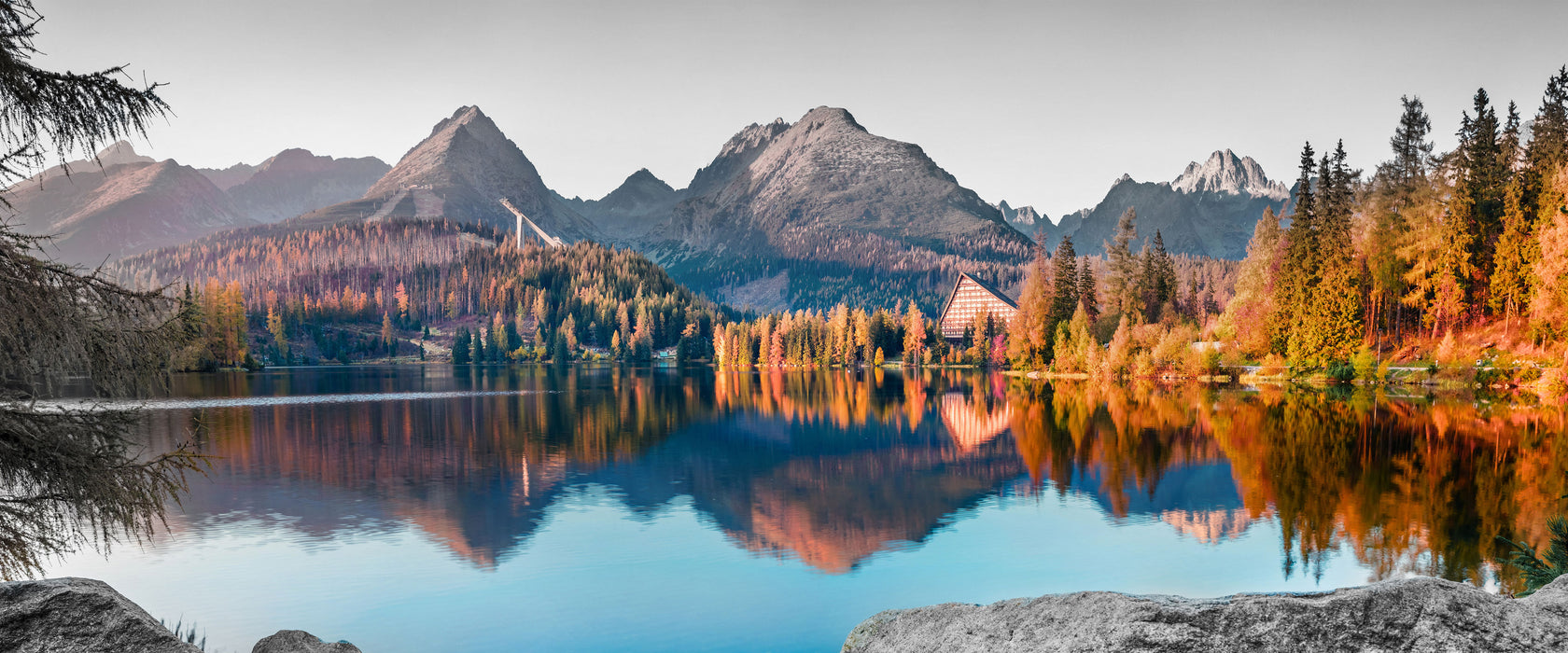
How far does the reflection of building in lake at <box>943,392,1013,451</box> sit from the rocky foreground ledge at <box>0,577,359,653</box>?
38274 mm

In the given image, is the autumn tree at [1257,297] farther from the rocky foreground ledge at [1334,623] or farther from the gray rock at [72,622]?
the gray rock at [72,622]

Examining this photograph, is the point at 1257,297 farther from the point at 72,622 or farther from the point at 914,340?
the point at 72,622

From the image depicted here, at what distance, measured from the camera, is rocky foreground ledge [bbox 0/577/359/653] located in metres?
5.93

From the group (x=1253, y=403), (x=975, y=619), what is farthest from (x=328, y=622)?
(x=1253, y=403)

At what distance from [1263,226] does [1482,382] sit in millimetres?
32276

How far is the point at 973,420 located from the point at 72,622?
170 feet

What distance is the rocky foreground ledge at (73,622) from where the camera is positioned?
19.4 feet

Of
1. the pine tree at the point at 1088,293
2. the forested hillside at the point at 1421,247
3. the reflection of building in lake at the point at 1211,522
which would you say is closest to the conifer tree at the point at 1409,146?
the forested hillside at the point at 1421,247

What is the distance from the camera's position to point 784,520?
2645 cm

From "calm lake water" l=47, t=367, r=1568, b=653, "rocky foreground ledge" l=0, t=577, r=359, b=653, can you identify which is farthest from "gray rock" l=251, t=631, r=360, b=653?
"calm lake water" l=47, t=367, r=1568, b=653

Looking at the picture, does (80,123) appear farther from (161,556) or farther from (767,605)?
(161,556)

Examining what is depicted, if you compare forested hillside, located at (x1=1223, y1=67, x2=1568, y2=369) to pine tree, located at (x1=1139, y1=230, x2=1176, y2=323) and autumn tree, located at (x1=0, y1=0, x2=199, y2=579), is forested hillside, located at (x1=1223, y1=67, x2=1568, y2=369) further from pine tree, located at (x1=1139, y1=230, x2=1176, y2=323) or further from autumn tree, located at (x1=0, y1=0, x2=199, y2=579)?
autumn tree, located at (x1=0, y1=0, x2=199, y2=579)

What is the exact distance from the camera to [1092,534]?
2386 centimetres

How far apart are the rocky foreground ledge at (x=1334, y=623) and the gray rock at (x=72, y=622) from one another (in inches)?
249
